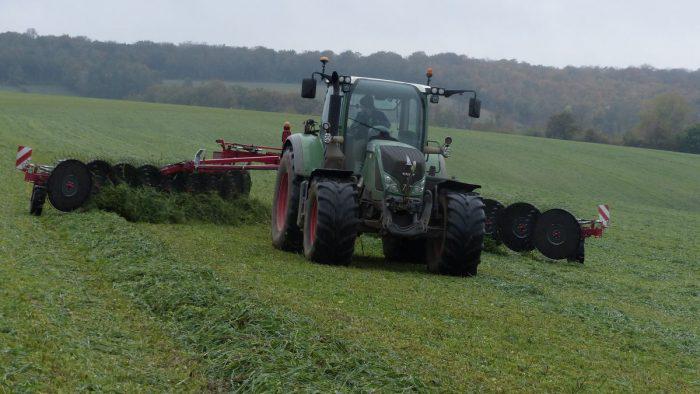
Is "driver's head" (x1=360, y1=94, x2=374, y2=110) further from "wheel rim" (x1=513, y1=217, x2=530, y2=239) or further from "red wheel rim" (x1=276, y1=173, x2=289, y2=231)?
"wheel rim" (x1=513, y1=217, x2=530, y2=239)

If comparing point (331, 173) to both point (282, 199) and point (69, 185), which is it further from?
point (69, 185)

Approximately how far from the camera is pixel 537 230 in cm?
1548

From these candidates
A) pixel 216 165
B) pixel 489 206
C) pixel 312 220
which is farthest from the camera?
pixel 216 165

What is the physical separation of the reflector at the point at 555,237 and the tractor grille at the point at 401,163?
4340 millimetres

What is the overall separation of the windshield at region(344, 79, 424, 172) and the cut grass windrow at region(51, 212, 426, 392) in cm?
333

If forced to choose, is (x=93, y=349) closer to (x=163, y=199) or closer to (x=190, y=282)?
(x=190, y=282)

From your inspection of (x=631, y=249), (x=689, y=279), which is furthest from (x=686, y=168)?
(x=689, y=279)

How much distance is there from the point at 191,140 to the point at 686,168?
1039 inches

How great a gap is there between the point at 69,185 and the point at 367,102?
501 centimetres

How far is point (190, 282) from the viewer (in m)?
8.88

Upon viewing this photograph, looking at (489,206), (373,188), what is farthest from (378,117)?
(489,206)

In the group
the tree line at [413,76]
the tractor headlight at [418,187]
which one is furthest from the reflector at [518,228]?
the tree line at [413,76]

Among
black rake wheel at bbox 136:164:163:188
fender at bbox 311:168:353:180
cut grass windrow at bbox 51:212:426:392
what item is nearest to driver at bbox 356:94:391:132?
fender at bbox 311:168:353:180

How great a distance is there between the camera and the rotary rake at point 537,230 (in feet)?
50.6
